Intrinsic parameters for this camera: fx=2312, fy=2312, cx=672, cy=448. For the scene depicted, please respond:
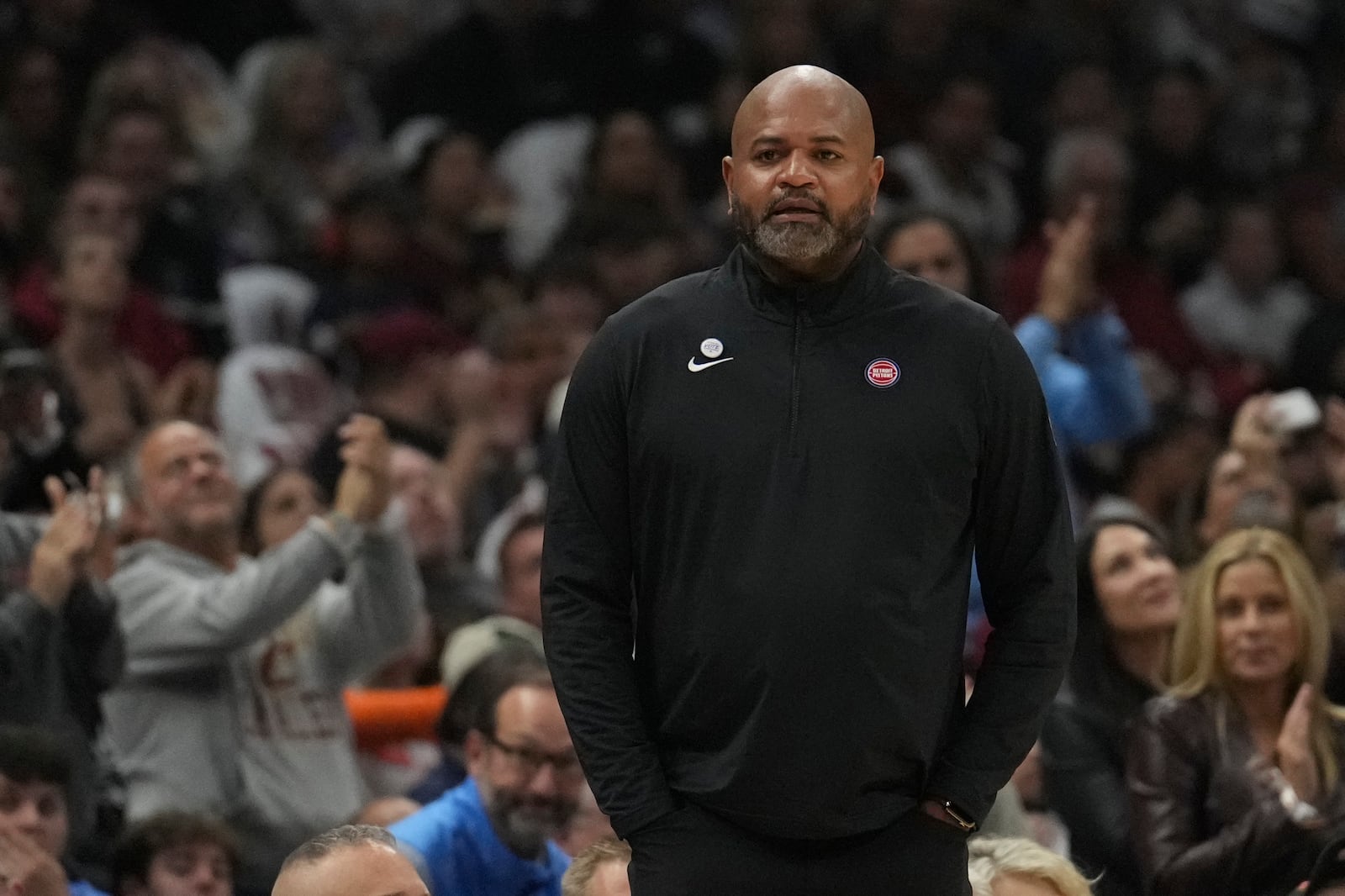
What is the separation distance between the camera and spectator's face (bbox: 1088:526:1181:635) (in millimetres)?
5152

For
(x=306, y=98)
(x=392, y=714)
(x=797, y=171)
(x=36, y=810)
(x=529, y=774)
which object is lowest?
(x=392, y=714)

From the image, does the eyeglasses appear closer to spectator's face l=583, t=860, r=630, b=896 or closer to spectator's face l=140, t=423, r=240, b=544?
spectator's face l=583, t=860, r=630, b=896

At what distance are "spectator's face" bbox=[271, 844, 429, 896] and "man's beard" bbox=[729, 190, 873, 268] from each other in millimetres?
1062

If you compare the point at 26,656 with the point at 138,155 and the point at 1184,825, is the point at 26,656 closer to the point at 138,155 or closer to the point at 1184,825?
the point at 1184,825

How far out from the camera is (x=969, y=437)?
2861 millimetres

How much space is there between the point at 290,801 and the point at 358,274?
9.70 feet

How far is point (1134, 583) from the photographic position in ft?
17.0

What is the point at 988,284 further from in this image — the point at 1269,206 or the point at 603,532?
the point at 1269,206

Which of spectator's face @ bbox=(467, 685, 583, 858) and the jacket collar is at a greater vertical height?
the jacket collar

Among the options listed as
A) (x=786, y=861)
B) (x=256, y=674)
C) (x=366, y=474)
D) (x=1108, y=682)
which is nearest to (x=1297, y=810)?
(x=1108, y=682)

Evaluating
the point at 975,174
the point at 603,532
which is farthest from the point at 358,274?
the point at 603,532

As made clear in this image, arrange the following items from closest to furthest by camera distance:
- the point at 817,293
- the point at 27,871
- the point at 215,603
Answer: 1. the point at 817,293
2. the point at 27,871
3. the point at 215,603

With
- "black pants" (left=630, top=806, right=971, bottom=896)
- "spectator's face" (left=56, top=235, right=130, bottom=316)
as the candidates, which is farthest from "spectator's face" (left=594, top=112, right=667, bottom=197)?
"black pants" (left=630, top=806, right=971, bottom=896)

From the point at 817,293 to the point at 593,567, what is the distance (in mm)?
447
